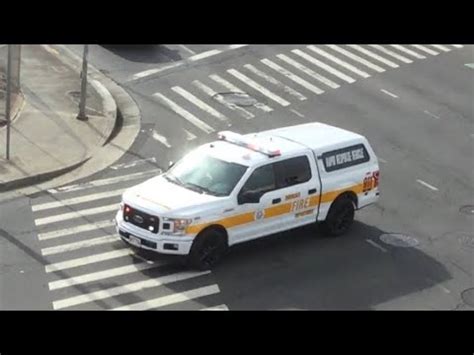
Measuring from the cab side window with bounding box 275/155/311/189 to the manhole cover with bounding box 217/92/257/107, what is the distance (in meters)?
8.02

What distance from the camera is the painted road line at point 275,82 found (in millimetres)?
23562

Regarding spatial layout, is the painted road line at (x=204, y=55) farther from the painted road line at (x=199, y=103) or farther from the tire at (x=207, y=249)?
the tire at (x=207, y=249)

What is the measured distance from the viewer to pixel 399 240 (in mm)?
15766

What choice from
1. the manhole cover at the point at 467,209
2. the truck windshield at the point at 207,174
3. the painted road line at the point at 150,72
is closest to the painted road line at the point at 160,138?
the painted road line at the point at 150,72

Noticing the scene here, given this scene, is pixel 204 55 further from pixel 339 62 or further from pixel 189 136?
pixel 189 136

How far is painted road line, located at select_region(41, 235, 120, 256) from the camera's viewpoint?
14.4 m

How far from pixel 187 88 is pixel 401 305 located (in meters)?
11.9

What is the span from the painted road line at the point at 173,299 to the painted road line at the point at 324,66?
13002 millimetres

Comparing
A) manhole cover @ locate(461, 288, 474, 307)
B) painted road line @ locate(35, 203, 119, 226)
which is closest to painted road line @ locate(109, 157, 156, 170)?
painted road line @ locate(35, 203, 119, 226)

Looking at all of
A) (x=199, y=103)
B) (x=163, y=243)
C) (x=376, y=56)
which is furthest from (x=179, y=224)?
(x=376, y=56)

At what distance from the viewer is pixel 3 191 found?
16.7m
